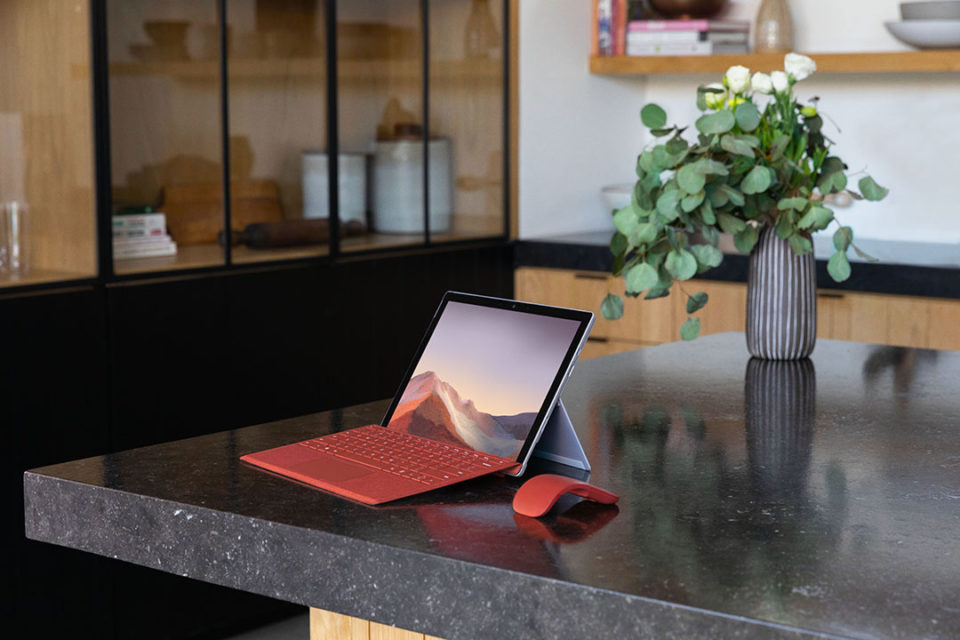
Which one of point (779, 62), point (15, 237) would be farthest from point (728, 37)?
point (15, 237)

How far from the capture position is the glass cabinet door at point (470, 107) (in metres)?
3.92

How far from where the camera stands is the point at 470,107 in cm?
404

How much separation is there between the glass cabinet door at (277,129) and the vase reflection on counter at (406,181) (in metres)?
0.26

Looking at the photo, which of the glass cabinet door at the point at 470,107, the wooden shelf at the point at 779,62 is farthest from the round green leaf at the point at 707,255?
the wooden shelf at the point at 779,62

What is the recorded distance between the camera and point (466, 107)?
4020mm

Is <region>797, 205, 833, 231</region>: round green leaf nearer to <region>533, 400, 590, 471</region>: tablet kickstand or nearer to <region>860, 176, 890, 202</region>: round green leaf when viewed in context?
<region>860, 176, 890, 202</region>: round green leaf

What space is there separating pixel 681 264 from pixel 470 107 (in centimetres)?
210

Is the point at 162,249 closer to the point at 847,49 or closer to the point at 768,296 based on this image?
the point at 768,296

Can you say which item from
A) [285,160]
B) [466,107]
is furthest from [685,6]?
[285,160]

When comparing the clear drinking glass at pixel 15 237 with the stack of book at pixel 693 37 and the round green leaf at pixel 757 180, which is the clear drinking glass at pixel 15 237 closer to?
the round green leaf at pixel 757 180

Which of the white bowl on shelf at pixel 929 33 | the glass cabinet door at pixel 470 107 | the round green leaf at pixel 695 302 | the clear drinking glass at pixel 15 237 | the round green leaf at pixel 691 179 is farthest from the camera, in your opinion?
the glass cabinet door at pixel 470 107

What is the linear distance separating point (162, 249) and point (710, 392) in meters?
1.73

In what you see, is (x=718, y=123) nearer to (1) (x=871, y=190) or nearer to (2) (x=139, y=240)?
(1) (x=871, y=190)

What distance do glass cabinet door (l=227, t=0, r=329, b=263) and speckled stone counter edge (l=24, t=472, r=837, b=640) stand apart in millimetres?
1974
